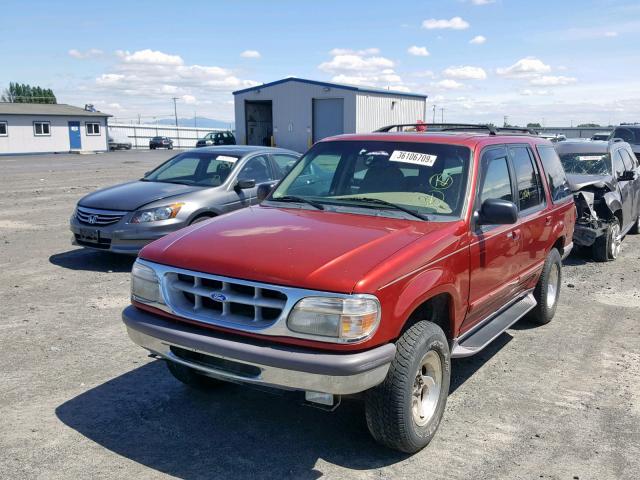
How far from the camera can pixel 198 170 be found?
361 inches

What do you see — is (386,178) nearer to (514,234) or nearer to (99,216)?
(514,234)

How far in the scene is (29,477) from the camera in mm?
3404

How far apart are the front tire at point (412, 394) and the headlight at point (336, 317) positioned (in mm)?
362

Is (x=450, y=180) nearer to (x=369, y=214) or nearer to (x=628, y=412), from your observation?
(x=369, y=214)

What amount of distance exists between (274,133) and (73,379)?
3814 cm

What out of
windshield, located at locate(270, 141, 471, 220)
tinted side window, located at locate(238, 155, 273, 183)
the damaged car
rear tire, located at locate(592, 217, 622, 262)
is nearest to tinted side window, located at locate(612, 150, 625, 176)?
the damaged car

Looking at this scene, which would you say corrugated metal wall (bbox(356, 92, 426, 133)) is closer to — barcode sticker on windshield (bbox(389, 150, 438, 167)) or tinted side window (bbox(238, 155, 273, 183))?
tinted side window (bbox(238, 155, 273, 183))

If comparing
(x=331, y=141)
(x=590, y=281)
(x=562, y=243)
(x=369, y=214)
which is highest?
(x=331, y=141)

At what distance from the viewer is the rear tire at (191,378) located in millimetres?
4418

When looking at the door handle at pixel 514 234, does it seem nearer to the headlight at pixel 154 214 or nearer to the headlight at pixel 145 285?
the headlight at pixel 145 285

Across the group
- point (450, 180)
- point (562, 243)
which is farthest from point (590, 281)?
point (450, 180)

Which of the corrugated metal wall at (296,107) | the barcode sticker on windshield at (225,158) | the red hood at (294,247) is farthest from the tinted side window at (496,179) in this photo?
the corrugated metal wall at (296,107)

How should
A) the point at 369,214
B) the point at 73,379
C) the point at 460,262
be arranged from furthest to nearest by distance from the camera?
the point at 73,379
the point at 369,214
the point at 460,262

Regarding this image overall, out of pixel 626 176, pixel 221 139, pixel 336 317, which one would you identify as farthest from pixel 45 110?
pixel 336 317
